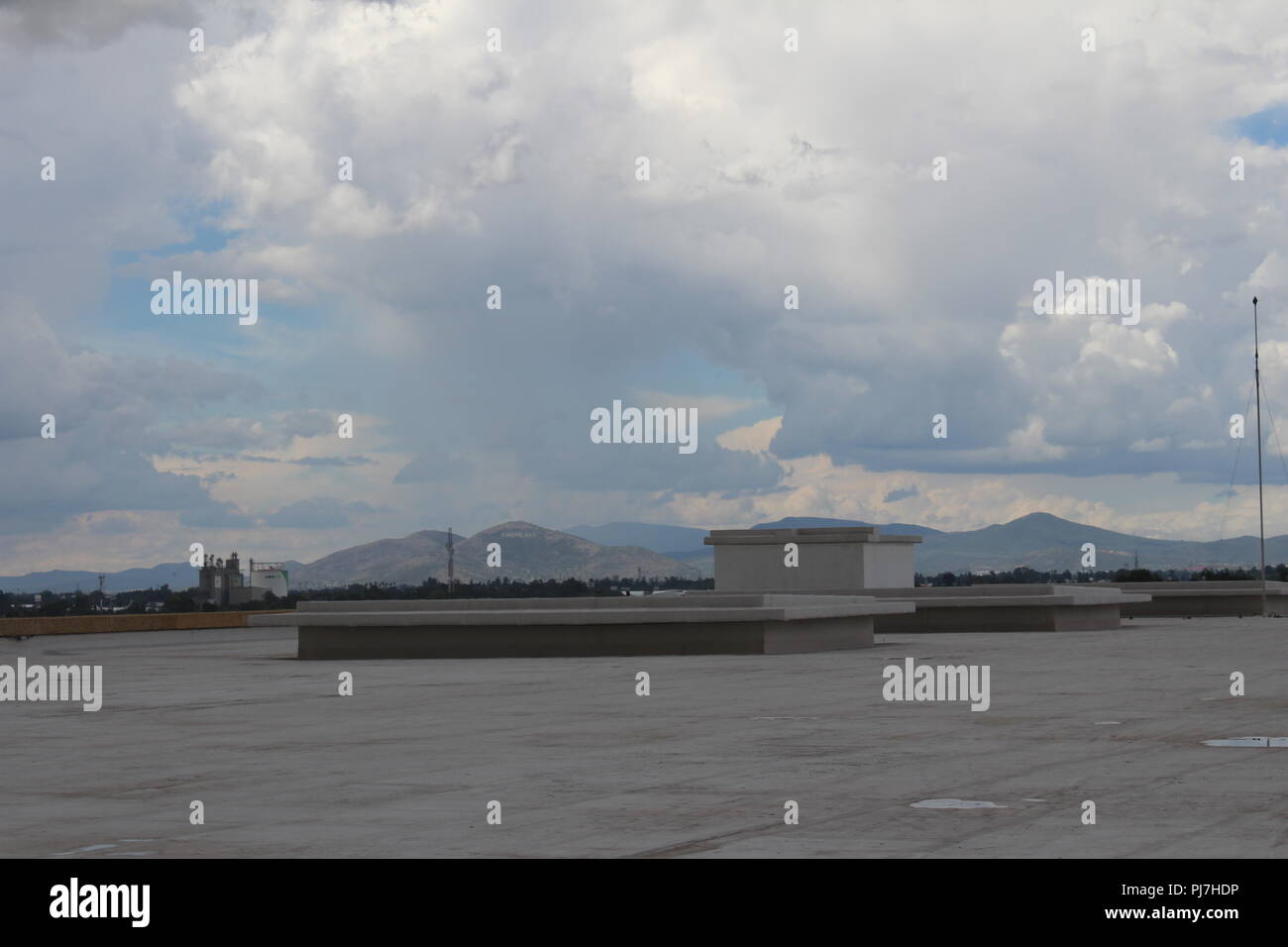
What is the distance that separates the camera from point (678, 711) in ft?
72.0

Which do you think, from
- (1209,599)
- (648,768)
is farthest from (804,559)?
(648,768)

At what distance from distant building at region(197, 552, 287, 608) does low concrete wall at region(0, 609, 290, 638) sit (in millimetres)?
71048

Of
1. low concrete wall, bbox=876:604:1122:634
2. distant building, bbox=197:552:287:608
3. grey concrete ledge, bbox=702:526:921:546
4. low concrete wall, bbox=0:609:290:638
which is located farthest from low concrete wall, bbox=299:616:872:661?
distant building, bbox=197:552:287:608

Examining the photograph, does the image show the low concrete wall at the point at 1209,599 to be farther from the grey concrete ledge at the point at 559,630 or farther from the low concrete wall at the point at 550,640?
the low concrete wall at the point at 550,640

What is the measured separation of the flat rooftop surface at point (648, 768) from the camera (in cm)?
1111

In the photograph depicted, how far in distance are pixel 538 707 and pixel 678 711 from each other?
2214 mm

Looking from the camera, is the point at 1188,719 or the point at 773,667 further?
the point at 773,667

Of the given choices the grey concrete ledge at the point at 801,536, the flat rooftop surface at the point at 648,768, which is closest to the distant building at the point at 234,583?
the grey concrete ledge at the point at 801,536

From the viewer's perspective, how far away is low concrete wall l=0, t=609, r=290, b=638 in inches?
1833

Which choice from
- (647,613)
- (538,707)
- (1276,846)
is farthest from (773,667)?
(1276,846)

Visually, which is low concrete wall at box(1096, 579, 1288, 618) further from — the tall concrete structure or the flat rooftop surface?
the flat rooftop surface

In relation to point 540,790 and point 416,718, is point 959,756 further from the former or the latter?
point 416,718

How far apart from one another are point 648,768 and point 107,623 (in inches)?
1483
